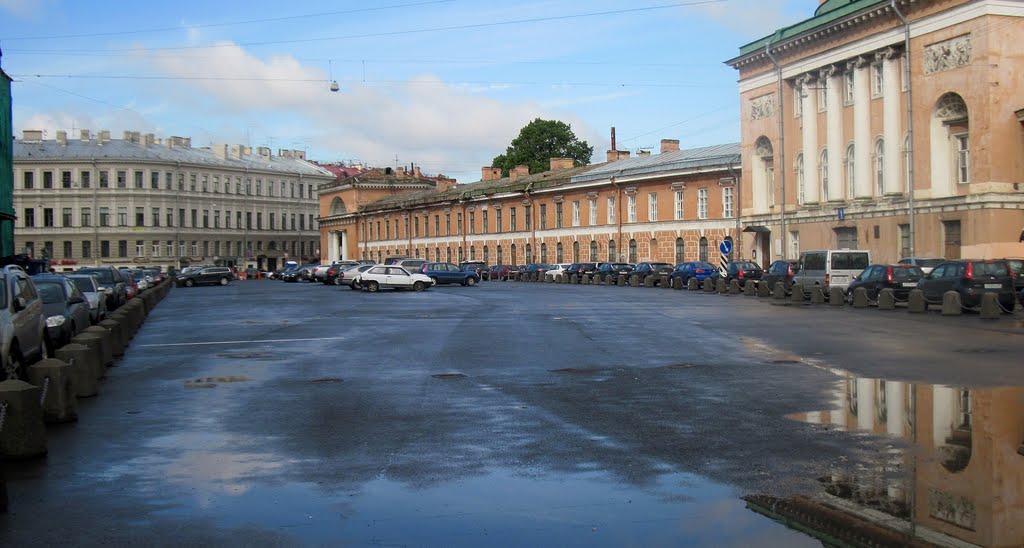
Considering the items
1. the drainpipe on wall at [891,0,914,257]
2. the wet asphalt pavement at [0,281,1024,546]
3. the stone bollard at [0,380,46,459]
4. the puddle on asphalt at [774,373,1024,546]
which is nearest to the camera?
the puddle on asphalt at [774,373,1024,546]

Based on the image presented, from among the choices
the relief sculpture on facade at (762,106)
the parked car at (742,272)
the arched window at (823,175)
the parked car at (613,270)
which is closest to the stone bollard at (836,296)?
the parked car at (742,272)

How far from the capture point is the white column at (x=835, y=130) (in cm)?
5691

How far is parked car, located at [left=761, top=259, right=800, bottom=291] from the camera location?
145 feet

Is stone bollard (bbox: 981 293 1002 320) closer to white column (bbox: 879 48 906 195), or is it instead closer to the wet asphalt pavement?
the wet asphalt pavement

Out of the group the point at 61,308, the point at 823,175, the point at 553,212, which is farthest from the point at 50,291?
the point at 553,212

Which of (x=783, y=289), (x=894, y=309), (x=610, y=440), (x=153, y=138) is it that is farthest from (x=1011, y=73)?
(x=153, y=138)

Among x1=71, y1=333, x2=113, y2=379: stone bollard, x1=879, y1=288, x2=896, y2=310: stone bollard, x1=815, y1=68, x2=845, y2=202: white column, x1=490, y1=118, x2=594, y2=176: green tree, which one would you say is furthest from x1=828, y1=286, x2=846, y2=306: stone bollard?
x1=490, y1=118, x2=594, y2=176: green tree

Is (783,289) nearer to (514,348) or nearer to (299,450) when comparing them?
(514,348)

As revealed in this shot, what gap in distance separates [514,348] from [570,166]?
3123 inches

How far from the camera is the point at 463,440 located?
10.2 meters

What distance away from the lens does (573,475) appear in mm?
8500

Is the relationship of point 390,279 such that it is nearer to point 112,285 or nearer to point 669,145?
point 112,285

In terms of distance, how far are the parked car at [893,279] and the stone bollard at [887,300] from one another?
38.5 inches

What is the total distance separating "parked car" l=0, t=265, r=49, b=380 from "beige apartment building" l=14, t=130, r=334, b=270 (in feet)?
323
